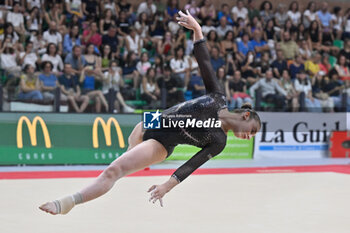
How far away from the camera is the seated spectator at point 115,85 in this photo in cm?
1273

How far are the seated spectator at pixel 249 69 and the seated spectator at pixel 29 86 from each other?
556 centimetres

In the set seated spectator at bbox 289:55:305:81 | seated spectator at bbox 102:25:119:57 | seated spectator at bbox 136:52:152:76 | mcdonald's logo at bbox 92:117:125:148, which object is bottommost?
mcdonald's logo at bbox 92:117:125:148

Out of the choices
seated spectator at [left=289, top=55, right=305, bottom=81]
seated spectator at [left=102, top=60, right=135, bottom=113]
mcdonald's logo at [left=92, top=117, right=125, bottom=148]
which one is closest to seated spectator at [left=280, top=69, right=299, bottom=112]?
seated spectator at [left=289, top=55, right=305, bottom=81]

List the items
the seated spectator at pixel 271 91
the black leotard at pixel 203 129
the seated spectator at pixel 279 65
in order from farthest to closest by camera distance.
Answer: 1. the seated spectator at pixel 279 65
2. the seated spectator at pixel 271 91
3. the black leotard at pixel 203 129

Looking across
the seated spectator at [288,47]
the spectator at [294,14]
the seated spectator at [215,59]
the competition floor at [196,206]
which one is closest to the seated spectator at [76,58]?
the competition floor at [196,206]

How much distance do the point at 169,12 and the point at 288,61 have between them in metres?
3.76

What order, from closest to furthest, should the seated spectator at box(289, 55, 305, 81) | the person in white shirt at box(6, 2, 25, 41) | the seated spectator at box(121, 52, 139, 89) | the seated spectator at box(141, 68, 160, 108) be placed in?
the seated spectator at box(141, 68, 160, 108) → the seated spectator at box(121, 52, 139, 89) → the person in white shirt at box(6, 2, 25, 41) → the seated spectator at box(289, 55, 305, 81)

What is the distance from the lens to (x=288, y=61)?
1631cm

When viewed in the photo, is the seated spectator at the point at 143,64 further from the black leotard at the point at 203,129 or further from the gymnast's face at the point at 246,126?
the gymnast's face at the point at 246,126

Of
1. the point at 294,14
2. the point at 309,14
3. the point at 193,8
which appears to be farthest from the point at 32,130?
the point at 309,14

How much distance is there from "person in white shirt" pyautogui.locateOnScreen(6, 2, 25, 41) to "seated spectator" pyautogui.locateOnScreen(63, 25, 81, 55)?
40.7 inches

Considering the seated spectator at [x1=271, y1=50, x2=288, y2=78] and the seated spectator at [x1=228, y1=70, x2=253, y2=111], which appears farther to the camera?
the seated spectator at [x1=271, y1=50, x2=288, y2=78]

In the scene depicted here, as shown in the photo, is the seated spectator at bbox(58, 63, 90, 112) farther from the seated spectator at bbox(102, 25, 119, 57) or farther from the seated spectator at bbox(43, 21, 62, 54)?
the seated spectator at bbox(102, 25, 119, 57)

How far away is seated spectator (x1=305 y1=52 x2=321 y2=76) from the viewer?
1638 cm
